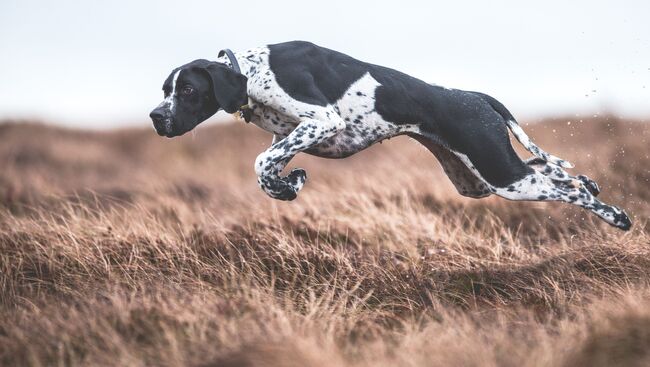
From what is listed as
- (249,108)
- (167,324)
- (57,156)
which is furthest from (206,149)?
(167,324)

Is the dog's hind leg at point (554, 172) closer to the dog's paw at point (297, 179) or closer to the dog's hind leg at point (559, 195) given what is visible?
the dog's hind leg at point (559, 195)

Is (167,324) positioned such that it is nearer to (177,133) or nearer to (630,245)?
(177,133)

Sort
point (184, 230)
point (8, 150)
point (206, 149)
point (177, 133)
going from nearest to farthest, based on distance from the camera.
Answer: point (177, 133)
point (184, 230)
point (8, 150)
point (206, 149)

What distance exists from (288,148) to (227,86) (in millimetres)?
566

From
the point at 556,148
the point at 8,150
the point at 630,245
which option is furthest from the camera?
the point at 8,150

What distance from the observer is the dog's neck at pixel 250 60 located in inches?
195

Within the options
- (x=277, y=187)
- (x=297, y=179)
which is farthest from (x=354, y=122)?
(x=277, y=187)

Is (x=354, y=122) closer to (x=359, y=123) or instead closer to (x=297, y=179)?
(x=359, y=123)

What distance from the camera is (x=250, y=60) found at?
501cm

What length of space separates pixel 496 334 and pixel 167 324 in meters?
1.71

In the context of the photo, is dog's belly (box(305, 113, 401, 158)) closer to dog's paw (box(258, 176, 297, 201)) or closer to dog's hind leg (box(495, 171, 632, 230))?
dog's paw (box(258, 176, 297, 201))

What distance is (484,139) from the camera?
5066mm

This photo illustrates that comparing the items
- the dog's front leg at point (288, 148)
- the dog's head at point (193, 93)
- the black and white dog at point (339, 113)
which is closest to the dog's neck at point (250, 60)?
the black and white dog at point (339, 113)

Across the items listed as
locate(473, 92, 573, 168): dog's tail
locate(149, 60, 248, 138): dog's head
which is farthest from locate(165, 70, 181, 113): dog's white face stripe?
locate(473, 92, 573, 168): dog's tail
